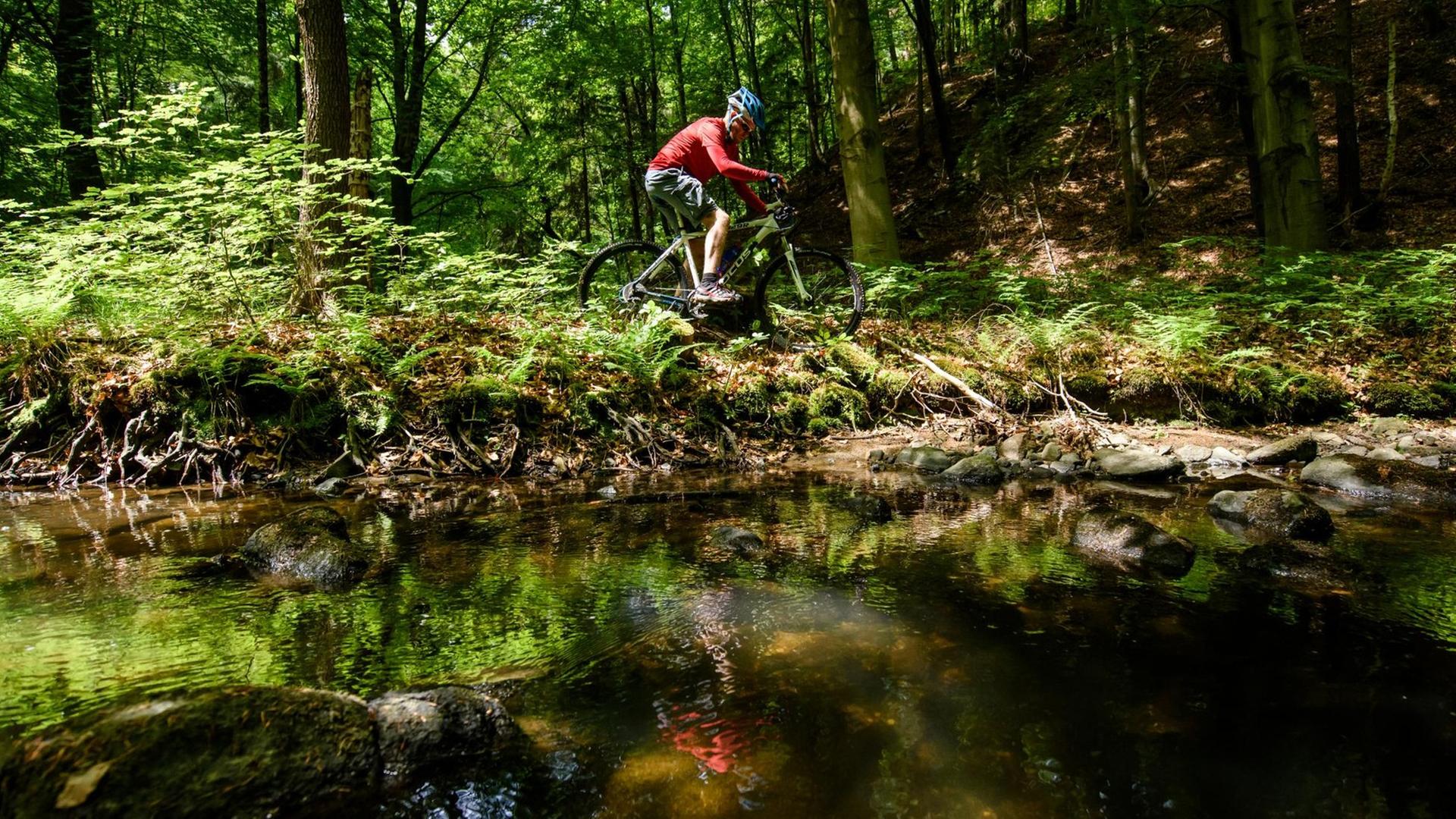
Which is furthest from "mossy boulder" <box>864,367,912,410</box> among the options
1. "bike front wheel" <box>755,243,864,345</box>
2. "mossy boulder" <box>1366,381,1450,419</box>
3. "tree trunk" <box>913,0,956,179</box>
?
"tree trunk" <box>913,0,956,179</box>

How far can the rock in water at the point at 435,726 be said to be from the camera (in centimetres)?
172

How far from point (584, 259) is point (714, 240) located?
3117 millimetres

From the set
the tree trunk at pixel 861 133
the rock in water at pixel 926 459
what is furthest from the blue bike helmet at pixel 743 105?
the rock in water at pixel 926 459

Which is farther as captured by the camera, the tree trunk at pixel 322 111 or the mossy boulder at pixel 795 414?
the tree trunk at pixel 322 111

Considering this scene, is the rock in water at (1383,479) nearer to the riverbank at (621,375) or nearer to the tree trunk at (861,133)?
the riverbank at (621,375)

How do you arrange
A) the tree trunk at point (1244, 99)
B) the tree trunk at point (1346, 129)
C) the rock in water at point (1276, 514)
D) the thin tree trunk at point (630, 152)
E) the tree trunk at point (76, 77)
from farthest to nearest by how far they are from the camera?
the thin tree trunk at point (630, 152), the tree trunk at point (76, 77), the tree trunk at point (1346, 129), the tree trunk at point (1244, 99), the rock in water at point (1276, 514)

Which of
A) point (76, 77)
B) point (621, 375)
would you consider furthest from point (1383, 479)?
point (76, 77)

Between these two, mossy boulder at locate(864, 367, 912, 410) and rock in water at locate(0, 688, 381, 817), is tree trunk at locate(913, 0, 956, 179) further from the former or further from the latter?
rock in water at locate(0, 688, 381, 817)

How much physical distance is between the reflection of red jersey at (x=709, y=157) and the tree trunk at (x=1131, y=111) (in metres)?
6.44

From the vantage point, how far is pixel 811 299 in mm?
7766

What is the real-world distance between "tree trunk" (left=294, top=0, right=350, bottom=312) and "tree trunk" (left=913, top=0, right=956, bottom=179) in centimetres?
1443

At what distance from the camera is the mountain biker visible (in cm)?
646

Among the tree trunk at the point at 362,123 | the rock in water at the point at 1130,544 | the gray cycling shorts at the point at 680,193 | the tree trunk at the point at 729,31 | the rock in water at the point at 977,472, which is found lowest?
the rock in water at the point at 1130,544

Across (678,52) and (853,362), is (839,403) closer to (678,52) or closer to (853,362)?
(853,362)
